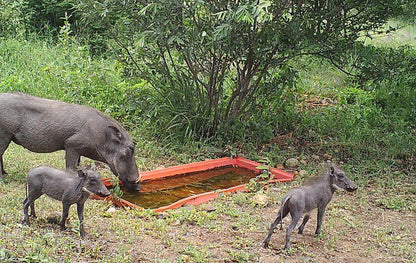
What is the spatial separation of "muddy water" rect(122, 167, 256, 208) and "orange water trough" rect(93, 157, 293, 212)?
64 millimetres

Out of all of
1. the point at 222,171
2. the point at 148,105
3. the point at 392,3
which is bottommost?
the point at 222,171

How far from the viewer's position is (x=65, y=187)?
4578 mm

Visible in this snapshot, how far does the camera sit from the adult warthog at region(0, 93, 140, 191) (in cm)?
607

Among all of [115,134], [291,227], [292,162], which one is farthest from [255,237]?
[292,162]

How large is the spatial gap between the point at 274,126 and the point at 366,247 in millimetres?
4214

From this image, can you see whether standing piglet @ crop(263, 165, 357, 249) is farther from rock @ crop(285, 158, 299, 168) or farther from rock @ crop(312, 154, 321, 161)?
rock @ crop(312, 154, 321, 161)

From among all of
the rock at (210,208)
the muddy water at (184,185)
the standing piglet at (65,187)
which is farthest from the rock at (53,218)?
the rock at (210,208)

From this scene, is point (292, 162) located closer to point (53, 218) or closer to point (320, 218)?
point (320, 218)

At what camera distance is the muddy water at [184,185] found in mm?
6285

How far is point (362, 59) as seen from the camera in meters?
8.16

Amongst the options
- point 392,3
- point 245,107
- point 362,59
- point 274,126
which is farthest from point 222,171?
point 392,3

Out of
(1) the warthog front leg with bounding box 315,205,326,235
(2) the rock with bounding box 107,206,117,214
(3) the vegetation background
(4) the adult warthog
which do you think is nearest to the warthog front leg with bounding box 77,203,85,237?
(3) the vegetation background

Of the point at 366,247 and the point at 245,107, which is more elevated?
the point at 245,107

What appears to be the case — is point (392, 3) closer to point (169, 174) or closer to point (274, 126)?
point (274, 126)
